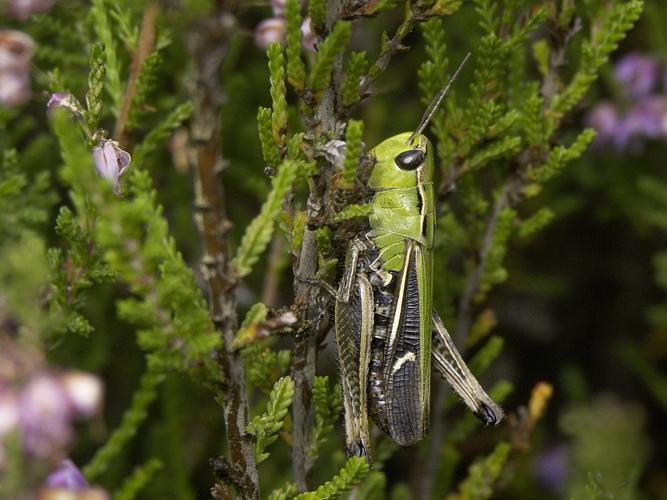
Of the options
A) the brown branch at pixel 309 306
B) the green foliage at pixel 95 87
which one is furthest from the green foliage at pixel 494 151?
the green foliage at pixel 95 87

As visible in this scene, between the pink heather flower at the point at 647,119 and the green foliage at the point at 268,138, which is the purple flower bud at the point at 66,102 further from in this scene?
the pink heather flower at the point at 647,119

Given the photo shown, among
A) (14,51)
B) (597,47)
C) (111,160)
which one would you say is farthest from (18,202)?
(597,47)

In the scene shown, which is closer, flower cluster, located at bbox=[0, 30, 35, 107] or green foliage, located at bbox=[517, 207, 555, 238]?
flower cluster, located at bbox=[0, 30, 35, 107]

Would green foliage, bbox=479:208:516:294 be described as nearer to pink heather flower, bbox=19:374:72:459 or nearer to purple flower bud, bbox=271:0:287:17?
purple flower bud, bbox=271:0:287:17

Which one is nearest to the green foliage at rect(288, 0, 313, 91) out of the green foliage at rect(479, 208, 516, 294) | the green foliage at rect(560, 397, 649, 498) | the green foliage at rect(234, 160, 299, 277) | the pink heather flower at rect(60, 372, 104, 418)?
the green foliage at rect(234, 160, 299, 277)

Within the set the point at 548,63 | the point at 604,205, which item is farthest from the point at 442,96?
the point at 604,205
